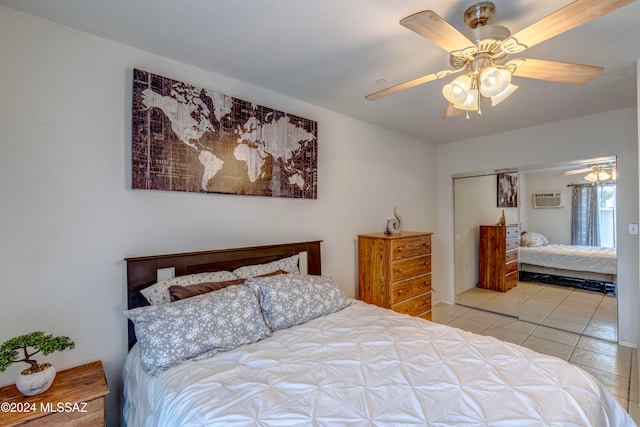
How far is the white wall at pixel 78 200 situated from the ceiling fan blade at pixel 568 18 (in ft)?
6.49

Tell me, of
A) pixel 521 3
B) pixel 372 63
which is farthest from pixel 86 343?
pixel 521 3

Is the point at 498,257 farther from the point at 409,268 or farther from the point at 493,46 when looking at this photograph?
the point at 493,46

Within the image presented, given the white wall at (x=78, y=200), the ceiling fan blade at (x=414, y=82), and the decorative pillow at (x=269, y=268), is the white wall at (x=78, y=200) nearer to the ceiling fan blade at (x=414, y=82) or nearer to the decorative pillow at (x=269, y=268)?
the decorative pillow at (x=269, y=268)

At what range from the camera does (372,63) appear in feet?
6.96

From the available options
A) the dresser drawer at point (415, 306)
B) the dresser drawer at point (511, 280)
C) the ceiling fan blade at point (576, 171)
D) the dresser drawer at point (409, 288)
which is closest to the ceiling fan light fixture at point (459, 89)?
the dresser drawer at point (409, 288)

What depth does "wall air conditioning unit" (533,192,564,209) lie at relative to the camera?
12.2 feet

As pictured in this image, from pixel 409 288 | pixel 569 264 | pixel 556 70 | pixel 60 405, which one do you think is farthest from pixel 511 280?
pixel 60 405

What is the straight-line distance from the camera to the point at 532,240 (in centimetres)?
394

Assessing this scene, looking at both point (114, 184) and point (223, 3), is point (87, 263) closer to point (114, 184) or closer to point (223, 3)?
point (114, 184)

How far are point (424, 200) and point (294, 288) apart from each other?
3.00 meters

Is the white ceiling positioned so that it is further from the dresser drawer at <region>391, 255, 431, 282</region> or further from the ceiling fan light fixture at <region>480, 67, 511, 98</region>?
the dresser drawer at <region>391, 255, 431, 282</region>

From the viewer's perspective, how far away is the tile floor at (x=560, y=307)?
3.31m

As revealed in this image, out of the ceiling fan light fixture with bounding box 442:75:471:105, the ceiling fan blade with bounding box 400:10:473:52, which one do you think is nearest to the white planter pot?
the ceiling fan blade with bounding box 400:10:473:52

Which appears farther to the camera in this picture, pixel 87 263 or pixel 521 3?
pixel 87 263
